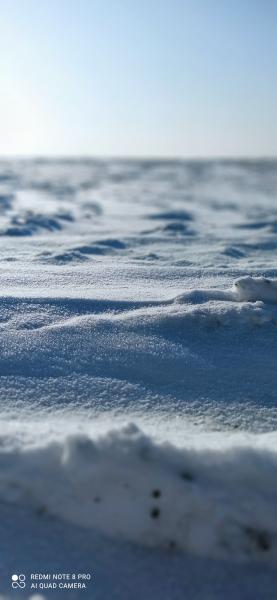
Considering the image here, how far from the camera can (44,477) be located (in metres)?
0.90

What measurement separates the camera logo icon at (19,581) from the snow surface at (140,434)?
0.01 m

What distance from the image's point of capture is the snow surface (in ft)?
2.75

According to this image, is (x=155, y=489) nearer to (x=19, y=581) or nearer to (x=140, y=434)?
(x=140, y=434)

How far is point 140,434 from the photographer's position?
36.6 inches

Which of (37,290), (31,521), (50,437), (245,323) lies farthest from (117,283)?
(31,521)

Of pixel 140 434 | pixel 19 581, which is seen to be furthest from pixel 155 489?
pixel 19 581

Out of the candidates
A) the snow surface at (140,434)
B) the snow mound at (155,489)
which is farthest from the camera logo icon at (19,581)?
the snow mound at (155,489)

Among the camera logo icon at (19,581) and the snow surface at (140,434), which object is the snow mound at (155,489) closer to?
the snow surface at (140,434)

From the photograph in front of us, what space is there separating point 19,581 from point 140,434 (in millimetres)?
307

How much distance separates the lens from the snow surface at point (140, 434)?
839 mm

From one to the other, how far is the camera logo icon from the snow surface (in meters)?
0.01

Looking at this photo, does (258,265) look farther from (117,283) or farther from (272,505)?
(272,505)

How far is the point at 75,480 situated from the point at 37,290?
1016 millimetres

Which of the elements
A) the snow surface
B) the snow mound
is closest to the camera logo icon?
the snow surface
